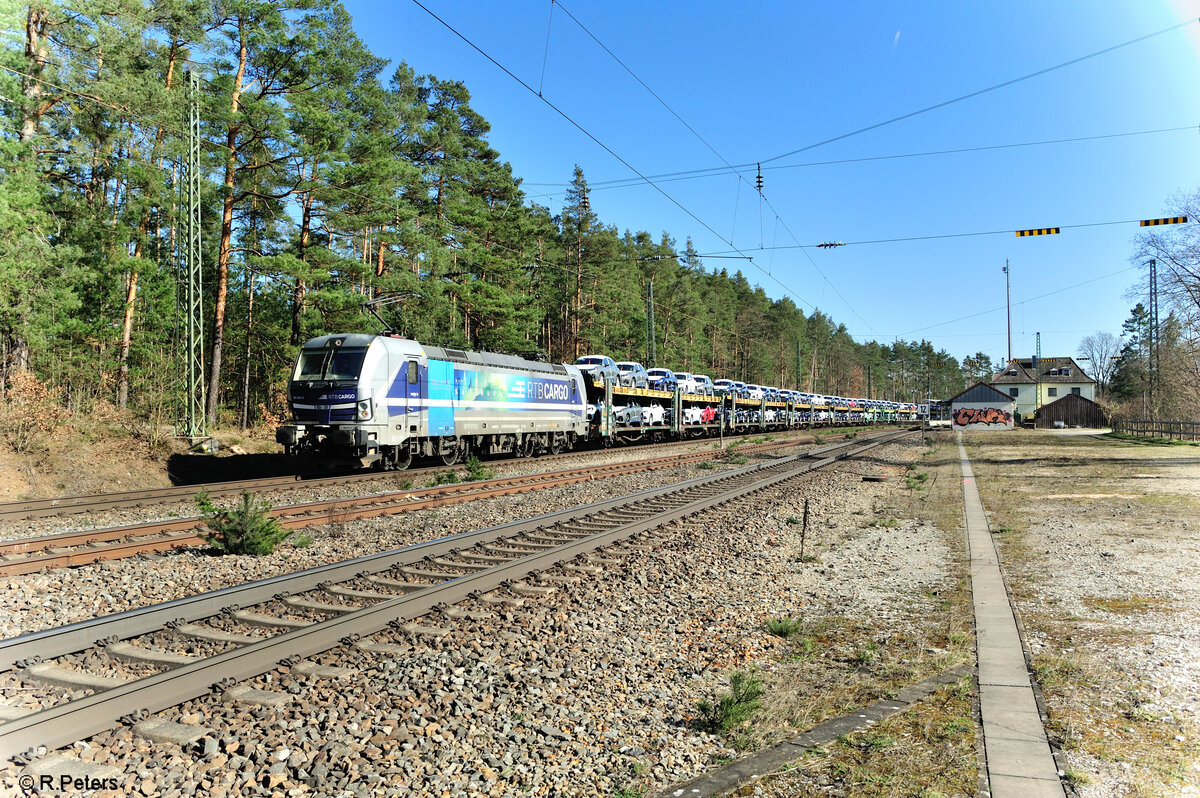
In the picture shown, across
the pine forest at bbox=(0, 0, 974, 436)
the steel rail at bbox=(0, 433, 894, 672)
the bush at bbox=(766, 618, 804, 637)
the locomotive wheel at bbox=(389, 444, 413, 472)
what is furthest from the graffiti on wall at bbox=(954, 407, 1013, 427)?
the bush at bbox=(766, 618, 804, 637)

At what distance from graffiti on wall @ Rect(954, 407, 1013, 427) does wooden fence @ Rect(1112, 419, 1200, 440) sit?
15.2 metres

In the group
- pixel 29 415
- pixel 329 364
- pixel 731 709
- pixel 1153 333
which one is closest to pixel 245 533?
pixel 731 709

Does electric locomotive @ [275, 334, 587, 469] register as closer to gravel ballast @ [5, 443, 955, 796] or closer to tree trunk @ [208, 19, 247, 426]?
gravel ballast @ [5, 443, 955, 796]

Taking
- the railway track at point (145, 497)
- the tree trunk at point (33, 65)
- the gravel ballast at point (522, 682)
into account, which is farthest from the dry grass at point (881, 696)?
the tree trunk at point (33, 65)

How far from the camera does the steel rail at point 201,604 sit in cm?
476

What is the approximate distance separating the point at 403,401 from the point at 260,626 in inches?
488

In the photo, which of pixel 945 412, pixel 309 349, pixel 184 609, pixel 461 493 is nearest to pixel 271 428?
pixel 309 349

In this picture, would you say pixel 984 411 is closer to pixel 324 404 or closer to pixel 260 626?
pixel 324 404

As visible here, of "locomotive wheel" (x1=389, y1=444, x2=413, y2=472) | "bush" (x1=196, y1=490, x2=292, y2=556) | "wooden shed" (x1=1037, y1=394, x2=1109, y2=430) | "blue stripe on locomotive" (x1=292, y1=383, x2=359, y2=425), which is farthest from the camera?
"wooden shed" (x1=1037, y1=394, x2=1109, y2=430)

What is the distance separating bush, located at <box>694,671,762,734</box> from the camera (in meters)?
4.22

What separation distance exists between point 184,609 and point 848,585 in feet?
23.0

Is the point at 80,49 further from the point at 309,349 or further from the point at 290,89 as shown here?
the point at 309,349

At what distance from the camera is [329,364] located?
16.7 m

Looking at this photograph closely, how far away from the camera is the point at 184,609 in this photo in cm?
566
